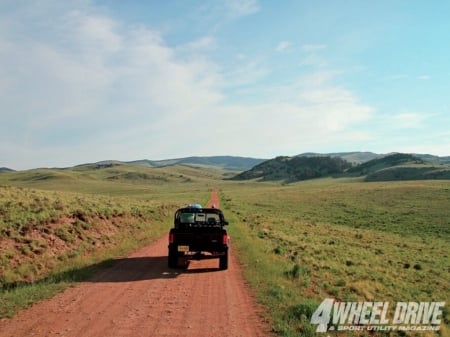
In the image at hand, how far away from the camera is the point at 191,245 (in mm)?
16359

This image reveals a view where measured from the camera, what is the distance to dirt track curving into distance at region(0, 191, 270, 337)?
9180 mm

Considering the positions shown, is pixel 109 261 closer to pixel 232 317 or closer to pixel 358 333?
pixel 232 317

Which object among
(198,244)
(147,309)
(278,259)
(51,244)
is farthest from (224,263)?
(51,244)

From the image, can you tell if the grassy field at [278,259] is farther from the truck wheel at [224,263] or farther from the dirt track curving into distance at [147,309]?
the truck wheel at [224,263]

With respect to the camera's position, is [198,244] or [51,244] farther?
[51,244]

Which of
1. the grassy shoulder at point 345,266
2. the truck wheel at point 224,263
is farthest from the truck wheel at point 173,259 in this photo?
the grassy shoulder at point 345,266

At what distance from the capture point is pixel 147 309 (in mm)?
10781

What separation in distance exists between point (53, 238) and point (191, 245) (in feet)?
25.1

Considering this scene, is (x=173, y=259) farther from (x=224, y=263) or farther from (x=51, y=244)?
(x=51, y=244)

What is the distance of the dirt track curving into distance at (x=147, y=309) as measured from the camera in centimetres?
918

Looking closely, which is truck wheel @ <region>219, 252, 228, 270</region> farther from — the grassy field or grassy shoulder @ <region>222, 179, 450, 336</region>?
the grassy field

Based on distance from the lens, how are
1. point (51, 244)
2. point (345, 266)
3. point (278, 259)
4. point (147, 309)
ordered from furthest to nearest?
point (345, 266) → point (51, 244) → point (278, 259) → point (147, 309)

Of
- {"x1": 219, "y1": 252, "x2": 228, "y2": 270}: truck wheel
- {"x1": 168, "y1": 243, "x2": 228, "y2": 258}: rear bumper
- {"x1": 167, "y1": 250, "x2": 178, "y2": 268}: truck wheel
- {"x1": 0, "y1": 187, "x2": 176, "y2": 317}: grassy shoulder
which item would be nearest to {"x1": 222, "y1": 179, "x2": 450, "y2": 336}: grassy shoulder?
{"x1": 219, "y1": 252, "x2": 228, "y2": 270}: truck wheel

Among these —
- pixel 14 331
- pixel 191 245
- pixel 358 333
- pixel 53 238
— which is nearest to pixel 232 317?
pixel 358 333
